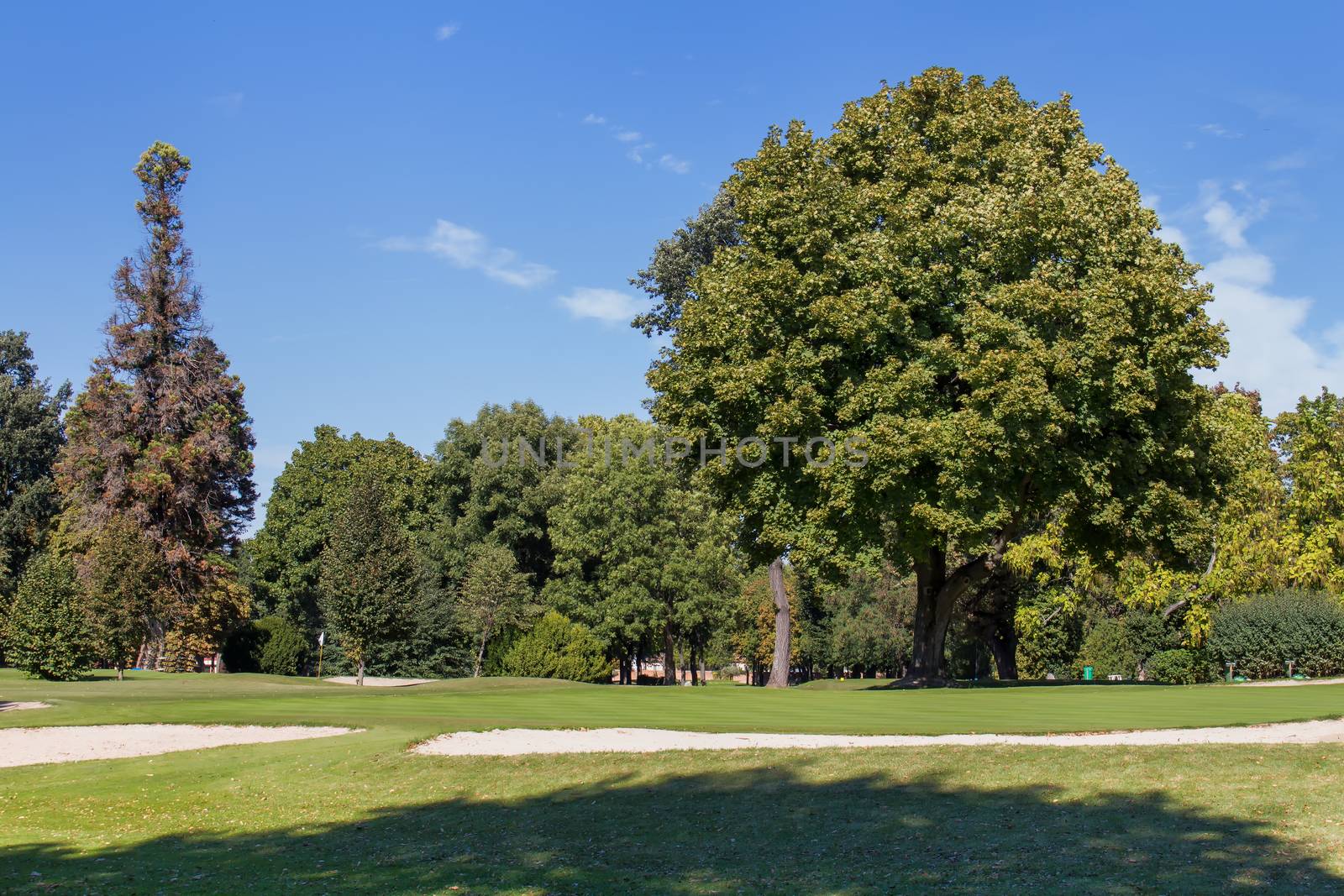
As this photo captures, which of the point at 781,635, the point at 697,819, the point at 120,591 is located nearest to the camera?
the point at 697,819

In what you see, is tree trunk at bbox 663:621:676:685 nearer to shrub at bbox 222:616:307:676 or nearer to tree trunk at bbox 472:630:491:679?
tree trunk at bbox 472:630:491:679

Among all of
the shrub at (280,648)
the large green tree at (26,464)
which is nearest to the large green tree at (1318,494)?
the shrub at (280,648)

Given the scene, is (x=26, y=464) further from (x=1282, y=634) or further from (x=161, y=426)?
(x=1282, y=634)

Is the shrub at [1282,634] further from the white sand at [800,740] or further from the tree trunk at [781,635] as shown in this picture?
the white sand at [800,740]

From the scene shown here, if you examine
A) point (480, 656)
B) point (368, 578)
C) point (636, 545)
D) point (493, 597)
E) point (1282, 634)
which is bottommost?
point (480, 656)

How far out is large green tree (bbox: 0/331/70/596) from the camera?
5694 centimetres

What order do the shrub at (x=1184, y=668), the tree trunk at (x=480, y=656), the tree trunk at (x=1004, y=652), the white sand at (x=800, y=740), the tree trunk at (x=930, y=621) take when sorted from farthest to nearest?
the tree trunk at (x=480, y=656) < the tree trunk at (x=1004, y=652) < the shrub at (x=1184, y=668) < the tree trunk at (x=930, y=621) < the white sand at (x=800, y=740)

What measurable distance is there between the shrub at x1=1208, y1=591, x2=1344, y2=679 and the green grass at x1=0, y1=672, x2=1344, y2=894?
21665 millimetres

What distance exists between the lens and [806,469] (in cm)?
2883

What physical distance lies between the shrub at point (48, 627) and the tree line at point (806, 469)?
209 millimetres

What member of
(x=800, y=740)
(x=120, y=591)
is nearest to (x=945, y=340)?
(x=800, y=740)

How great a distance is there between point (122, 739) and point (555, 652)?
32484mm

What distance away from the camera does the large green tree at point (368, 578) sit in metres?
39.6

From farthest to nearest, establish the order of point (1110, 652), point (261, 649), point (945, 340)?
point (1110, 652) → point (261, 649) → point (945, 340)
